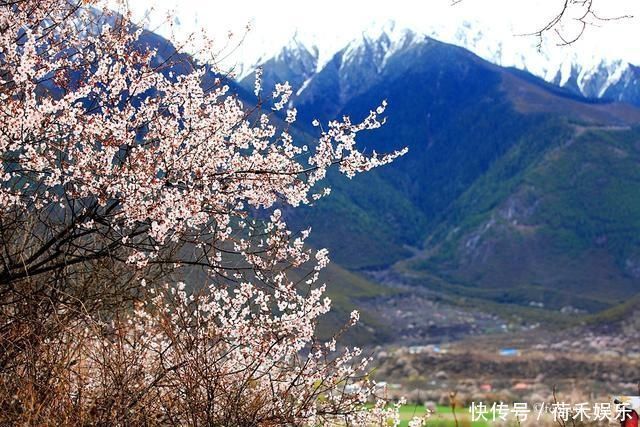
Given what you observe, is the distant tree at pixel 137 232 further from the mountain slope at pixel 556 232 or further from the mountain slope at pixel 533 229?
the mountain slope at pixel 556 232

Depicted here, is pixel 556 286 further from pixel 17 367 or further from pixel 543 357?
pixel 17 367

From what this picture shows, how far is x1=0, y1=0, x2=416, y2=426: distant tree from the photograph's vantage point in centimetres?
683

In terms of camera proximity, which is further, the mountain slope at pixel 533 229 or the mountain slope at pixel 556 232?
the mountain slope at pixel 533 229

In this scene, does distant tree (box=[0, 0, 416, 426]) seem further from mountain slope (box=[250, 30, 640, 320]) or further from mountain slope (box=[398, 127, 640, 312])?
mountain slope (box=[398, 127, 640, 312])

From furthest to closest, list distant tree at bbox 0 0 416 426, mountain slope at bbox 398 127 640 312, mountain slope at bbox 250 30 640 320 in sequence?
mountain slope at bbox 250 30 640 320, mountain slope at bbox 398 127 640 312, distant tree at bbox 0 0 416 426

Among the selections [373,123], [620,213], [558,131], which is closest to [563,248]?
[620,213]

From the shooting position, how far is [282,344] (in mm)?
7816

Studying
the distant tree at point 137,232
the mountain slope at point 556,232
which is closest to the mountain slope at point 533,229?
the mountain slope at point 556,232

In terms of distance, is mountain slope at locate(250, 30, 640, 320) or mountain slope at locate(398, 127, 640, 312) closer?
mountain slope at locate(398, 127, 640, 312)

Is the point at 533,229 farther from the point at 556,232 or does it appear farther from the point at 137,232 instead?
the point at 137,232

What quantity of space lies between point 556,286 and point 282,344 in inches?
5450

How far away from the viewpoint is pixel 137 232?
23.8 ft

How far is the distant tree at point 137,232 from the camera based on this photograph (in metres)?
6.83

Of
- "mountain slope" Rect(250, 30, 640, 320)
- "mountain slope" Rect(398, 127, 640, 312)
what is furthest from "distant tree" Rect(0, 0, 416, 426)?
"mountain slope" Rect(398, 127, 640, 312)
